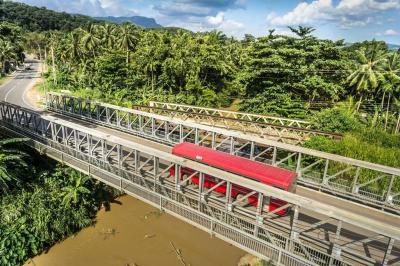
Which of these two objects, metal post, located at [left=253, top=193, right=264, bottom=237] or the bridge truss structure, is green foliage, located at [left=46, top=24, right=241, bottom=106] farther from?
metal post, located at [left=253, top=193, right=264, bottom=237]

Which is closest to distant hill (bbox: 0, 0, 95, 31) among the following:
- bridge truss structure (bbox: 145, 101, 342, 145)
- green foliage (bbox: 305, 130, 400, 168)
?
bridge truss structure (bbox: 145, 101, 342, 145)

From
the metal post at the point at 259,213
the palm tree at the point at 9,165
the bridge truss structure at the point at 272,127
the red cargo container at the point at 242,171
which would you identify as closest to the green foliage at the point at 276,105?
the bridge truss structure at the point at 272,127

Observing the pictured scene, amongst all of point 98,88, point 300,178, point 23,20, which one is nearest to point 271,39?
point 300,178

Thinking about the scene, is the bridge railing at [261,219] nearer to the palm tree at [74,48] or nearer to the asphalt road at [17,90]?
the asphalt road at [17,90]

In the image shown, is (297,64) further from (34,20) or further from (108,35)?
(34,20)

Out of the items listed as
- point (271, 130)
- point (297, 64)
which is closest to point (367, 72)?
point (297, 64)
